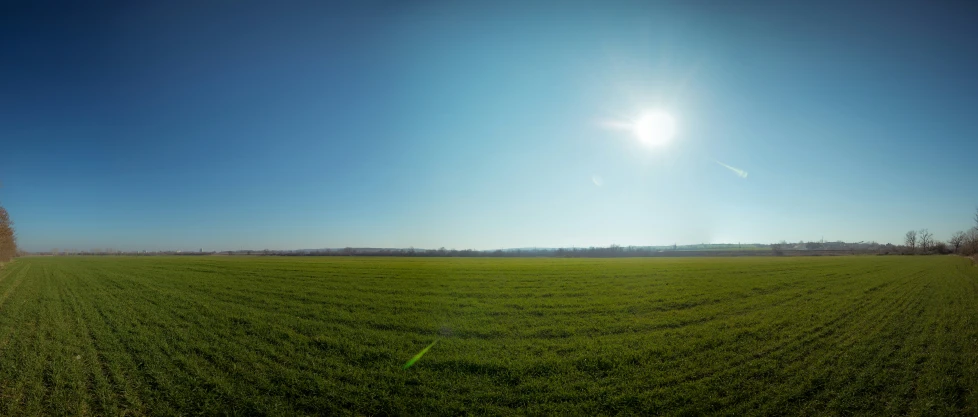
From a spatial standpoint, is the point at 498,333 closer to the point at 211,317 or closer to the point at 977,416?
the point at 977,416

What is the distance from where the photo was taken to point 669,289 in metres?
21.8

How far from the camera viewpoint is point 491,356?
380 inches

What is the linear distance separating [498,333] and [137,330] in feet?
38.4

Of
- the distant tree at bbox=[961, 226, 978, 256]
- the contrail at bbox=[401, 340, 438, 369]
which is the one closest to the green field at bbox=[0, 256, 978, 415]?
the contrail at bbox=[401, 340, 438, 369]

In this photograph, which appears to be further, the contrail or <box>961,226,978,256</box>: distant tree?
<box>961,226,978,256</box>: distant tree

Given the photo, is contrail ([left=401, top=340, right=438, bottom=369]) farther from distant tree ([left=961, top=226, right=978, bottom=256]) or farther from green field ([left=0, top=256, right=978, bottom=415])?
distant tree ([left=961, top=226, right=978, bottom=256])

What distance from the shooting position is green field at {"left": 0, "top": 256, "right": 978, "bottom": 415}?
23.0 feet

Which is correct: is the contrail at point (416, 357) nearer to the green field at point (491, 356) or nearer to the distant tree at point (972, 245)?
the green field at point (491, 356)

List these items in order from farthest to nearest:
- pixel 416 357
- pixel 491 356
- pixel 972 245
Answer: pixel 972 245, pixel 491 356, pixel 416 357

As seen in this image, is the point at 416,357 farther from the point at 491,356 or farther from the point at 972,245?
the point at 972,245

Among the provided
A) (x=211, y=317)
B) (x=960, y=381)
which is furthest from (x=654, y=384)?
(x=211, y=317)

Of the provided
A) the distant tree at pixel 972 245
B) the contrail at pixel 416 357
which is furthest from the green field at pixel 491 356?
the distant tree at pixel 972 245

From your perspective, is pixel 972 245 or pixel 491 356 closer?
pixel 491 356

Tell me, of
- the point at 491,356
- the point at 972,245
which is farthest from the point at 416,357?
the point at 972,245
